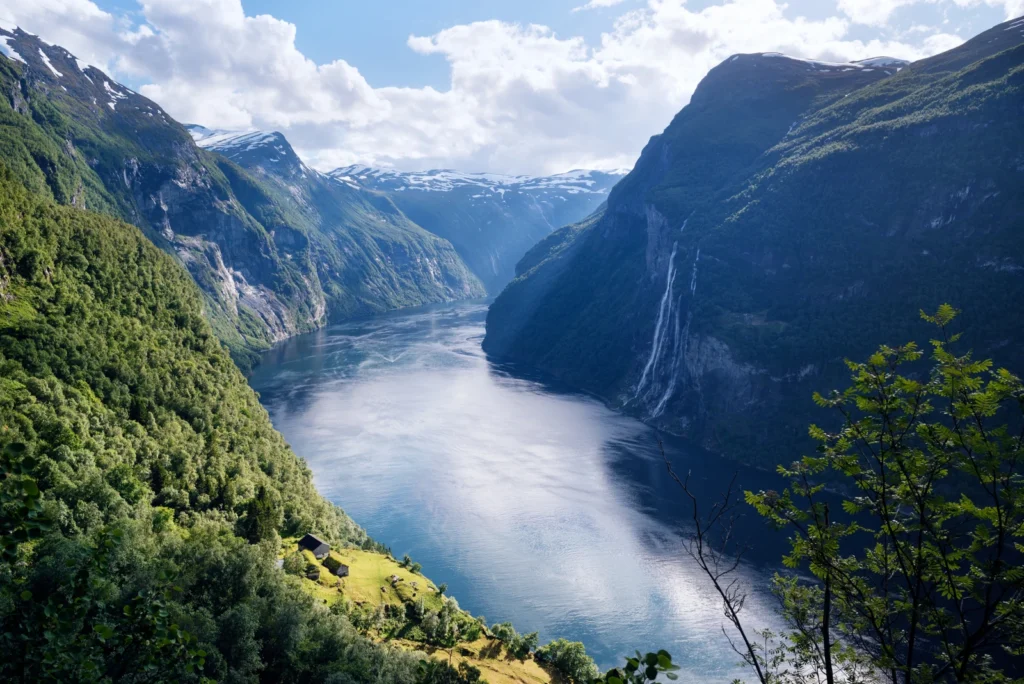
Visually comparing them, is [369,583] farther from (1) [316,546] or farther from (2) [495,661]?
(2) [495,661]

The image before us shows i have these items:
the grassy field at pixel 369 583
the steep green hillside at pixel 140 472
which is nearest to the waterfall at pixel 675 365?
the steep green hillside at pixel 140 472

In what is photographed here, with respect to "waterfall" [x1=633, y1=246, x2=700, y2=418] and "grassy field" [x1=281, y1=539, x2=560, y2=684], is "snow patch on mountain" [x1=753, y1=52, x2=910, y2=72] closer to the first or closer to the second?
"waterfall" [x1=633, y1=246, x2=700, y2=418]

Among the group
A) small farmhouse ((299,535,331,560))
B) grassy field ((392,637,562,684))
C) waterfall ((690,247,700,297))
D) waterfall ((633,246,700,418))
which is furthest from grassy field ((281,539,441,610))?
waterfall ((690,247,700,297))

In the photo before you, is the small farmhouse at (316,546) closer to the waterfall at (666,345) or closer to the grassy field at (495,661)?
the grassy field at (495,661)

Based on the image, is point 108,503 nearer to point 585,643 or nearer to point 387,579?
point 387,579

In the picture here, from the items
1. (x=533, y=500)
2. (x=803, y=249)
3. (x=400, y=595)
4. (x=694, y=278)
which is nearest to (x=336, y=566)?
(x=400, y=595)

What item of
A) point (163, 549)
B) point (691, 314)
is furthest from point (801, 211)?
point (163, 549)
